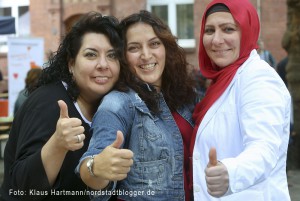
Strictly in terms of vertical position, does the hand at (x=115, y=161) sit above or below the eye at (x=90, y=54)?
below

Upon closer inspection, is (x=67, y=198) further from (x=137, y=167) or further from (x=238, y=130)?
(x=238, y=130)

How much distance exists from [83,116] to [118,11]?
14.0 meters

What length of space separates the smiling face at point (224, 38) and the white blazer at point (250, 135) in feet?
0.37

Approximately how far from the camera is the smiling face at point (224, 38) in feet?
8.38

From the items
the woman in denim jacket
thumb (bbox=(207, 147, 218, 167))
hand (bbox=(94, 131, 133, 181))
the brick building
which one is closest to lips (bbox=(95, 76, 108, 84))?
the woman in denim jacket

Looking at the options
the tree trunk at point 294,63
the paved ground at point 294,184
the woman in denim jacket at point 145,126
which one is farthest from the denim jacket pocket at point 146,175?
the tree trunk at point 294,63

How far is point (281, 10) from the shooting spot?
15.3 m

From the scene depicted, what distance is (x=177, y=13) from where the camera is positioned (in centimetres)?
1716

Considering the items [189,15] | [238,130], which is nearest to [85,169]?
[238,130]

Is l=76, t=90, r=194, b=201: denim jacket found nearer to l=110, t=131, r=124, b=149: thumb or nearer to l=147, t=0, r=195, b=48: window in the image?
l=110, t=131, r=124, b=149: thumb

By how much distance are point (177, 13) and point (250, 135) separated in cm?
1530

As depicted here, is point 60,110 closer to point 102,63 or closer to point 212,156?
point 102,63

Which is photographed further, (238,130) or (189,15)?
(189,15)

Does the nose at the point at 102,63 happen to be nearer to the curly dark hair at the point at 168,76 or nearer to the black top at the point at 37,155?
the curly dark hair at the point at 168,76
